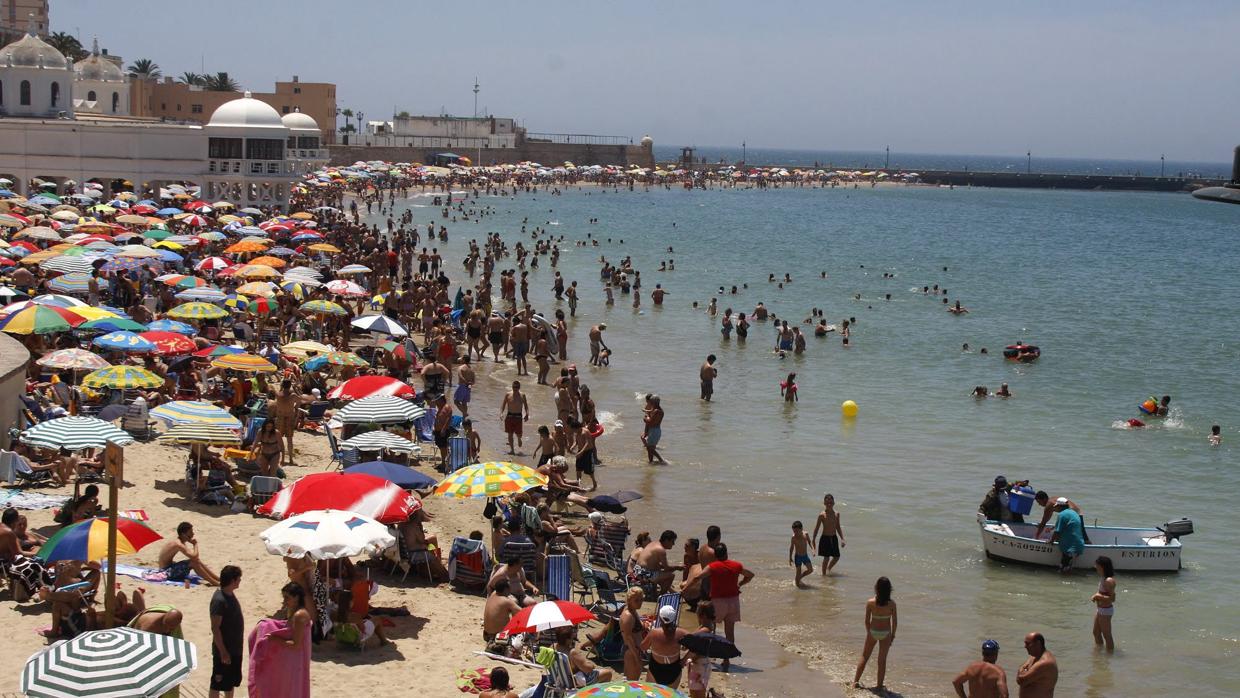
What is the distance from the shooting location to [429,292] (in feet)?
91.6

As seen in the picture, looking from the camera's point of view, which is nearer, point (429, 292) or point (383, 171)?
point (429, 292)

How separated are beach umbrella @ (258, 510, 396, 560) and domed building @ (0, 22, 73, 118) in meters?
42.6

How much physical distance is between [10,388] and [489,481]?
5.52m

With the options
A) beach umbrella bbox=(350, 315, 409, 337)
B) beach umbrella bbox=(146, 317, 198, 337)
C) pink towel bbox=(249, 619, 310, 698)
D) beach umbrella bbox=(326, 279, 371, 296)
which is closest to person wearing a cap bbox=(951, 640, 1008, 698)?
pink towel bbox=(249, 619, 310, 698)

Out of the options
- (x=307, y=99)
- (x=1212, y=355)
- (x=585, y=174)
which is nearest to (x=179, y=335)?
(x=1212, y=355)

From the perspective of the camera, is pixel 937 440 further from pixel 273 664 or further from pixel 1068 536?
pixel 273 664

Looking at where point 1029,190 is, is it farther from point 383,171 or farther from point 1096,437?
point 1096,437

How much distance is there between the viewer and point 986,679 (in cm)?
877

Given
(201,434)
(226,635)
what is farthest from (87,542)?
(201,434)

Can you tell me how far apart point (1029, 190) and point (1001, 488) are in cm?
14584

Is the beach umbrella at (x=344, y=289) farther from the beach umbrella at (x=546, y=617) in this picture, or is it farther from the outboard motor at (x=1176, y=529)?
the beach umbrella at (x=546, y=617)

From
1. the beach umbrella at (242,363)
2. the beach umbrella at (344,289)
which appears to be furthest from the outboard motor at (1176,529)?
the beach umbrella at (344,289)

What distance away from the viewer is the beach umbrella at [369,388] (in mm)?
15773

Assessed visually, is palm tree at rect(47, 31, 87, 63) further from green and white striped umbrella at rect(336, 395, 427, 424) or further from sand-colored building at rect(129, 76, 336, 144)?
green and white striped umbrella at rect(336, 395, 427, 424)
